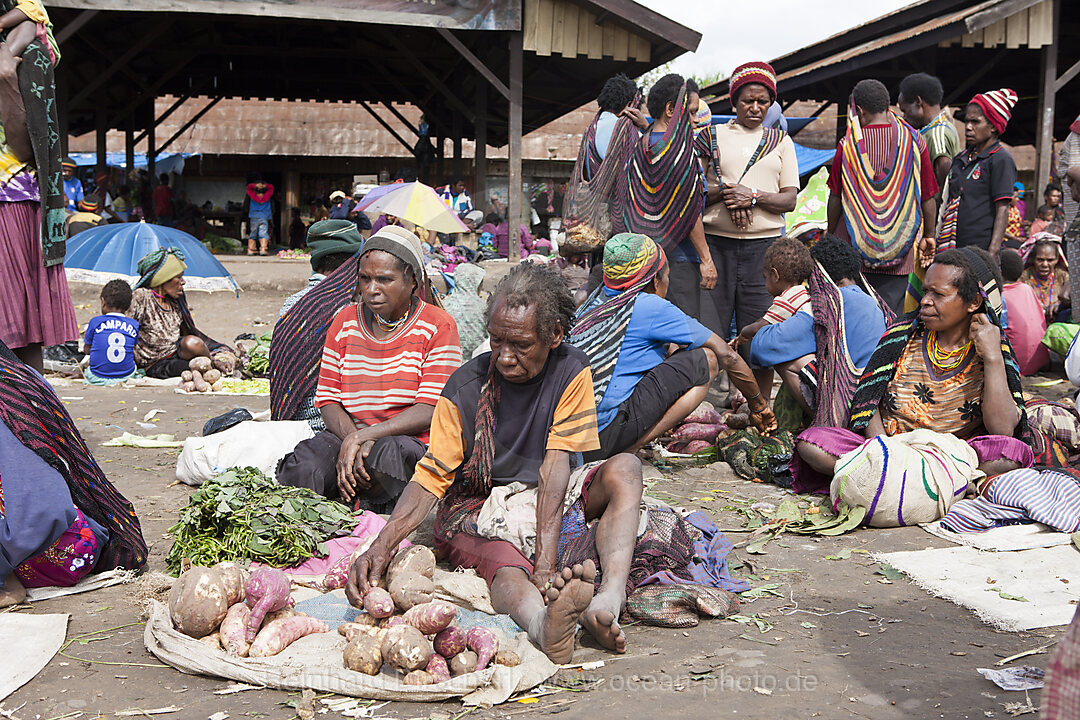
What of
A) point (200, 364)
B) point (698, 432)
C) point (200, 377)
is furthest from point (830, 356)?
point (200, 364)

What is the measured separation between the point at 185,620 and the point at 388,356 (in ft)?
5.30

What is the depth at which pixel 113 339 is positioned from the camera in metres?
7.91

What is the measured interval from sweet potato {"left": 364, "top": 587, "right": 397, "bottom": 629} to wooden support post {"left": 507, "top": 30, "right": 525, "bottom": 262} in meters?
9.29

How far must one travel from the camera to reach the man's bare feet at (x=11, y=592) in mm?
3289

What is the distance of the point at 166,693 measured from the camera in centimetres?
268

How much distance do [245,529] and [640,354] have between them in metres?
2.00

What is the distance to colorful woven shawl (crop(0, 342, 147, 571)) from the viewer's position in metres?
3.32

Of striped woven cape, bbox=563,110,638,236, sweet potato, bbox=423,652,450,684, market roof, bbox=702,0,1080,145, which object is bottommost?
sweet potato, bbox=423,652,450,684

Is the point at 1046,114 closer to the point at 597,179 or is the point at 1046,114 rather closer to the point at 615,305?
the point at 597,179

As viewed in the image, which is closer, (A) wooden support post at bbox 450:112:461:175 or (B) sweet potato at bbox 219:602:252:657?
(B) sweet potato at bbox 219:602:252:657

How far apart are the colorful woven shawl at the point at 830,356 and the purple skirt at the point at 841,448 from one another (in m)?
0.15

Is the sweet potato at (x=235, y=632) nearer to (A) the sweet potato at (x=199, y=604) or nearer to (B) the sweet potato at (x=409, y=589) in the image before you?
(A) the sweet potato at (x=199, y=604)

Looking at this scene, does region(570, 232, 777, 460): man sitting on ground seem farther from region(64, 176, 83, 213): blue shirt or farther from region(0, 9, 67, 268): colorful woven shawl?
region(64, 176, 83, 213): blue shirt

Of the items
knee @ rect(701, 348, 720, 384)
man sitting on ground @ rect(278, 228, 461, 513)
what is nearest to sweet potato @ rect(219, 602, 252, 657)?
man sitting on ground @ rect(278, 228, 461, 513)
